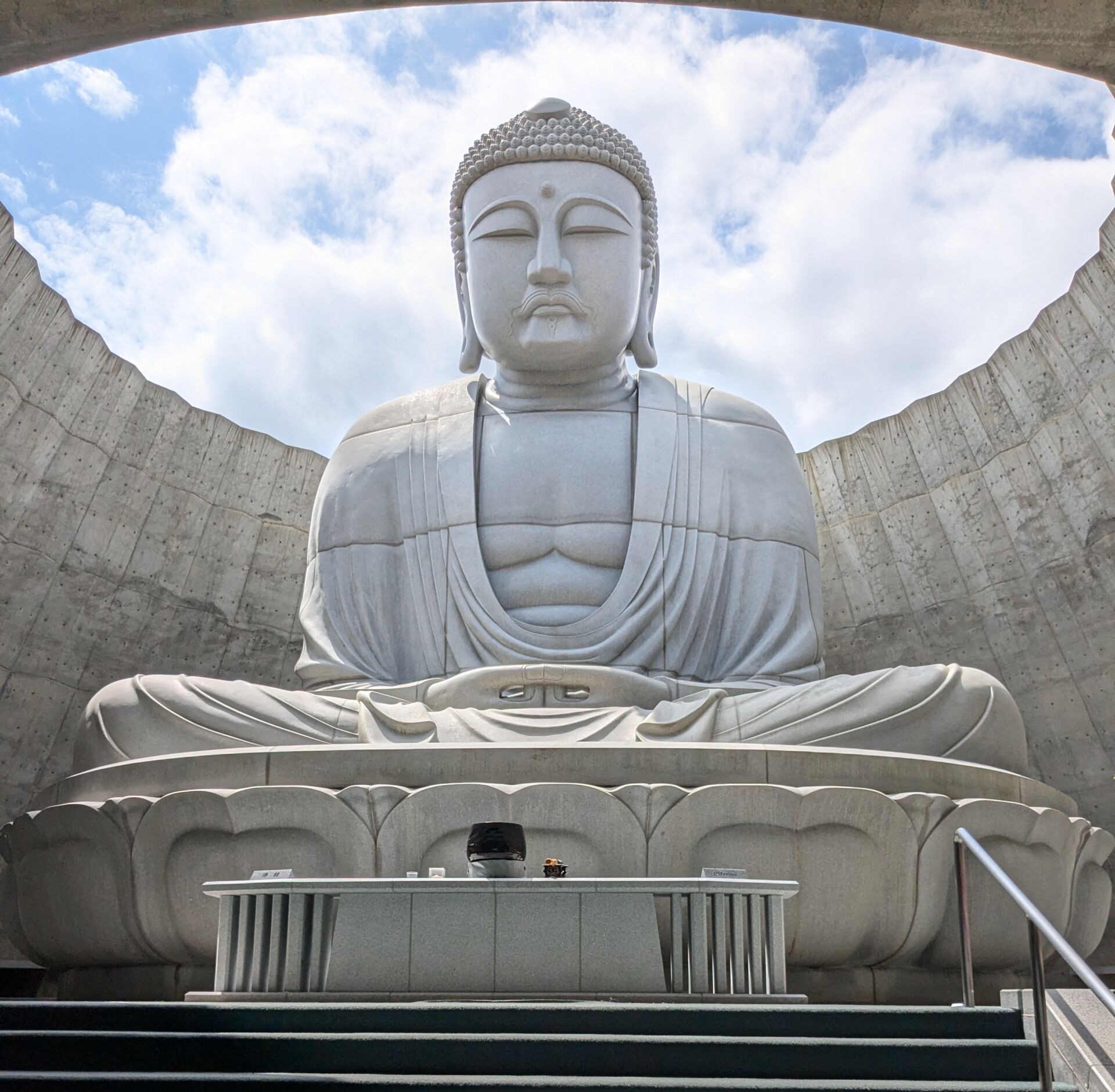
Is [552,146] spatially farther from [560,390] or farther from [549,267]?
[560,390]

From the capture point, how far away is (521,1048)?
3.05 meters

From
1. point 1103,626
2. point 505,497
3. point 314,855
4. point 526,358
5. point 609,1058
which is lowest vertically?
point 609,1058

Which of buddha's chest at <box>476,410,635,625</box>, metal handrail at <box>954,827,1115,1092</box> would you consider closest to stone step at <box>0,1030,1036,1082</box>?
metal handrail at <box>954,827,1115,1092</box>

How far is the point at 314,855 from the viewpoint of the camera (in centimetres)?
466

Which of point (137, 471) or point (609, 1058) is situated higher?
point (137, 471)

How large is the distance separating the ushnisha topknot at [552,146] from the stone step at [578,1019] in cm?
508

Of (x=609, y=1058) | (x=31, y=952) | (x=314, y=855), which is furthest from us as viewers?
(x=31, y=952)

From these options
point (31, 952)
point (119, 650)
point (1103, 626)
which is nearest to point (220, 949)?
point (31, 952)

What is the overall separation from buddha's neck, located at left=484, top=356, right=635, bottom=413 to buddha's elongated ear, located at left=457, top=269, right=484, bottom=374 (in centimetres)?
23

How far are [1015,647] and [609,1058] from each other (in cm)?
552

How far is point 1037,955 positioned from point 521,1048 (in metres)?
1.25

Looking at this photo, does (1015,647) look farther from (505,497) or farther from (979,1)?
(979,1)

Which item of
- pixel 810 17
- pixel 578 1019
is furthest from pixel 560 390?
pixel 578 1019

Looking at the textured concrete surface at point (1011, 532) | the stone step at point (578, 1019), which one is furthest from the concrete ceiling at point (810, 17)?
the textured concrete surface at point (1011, 532)
